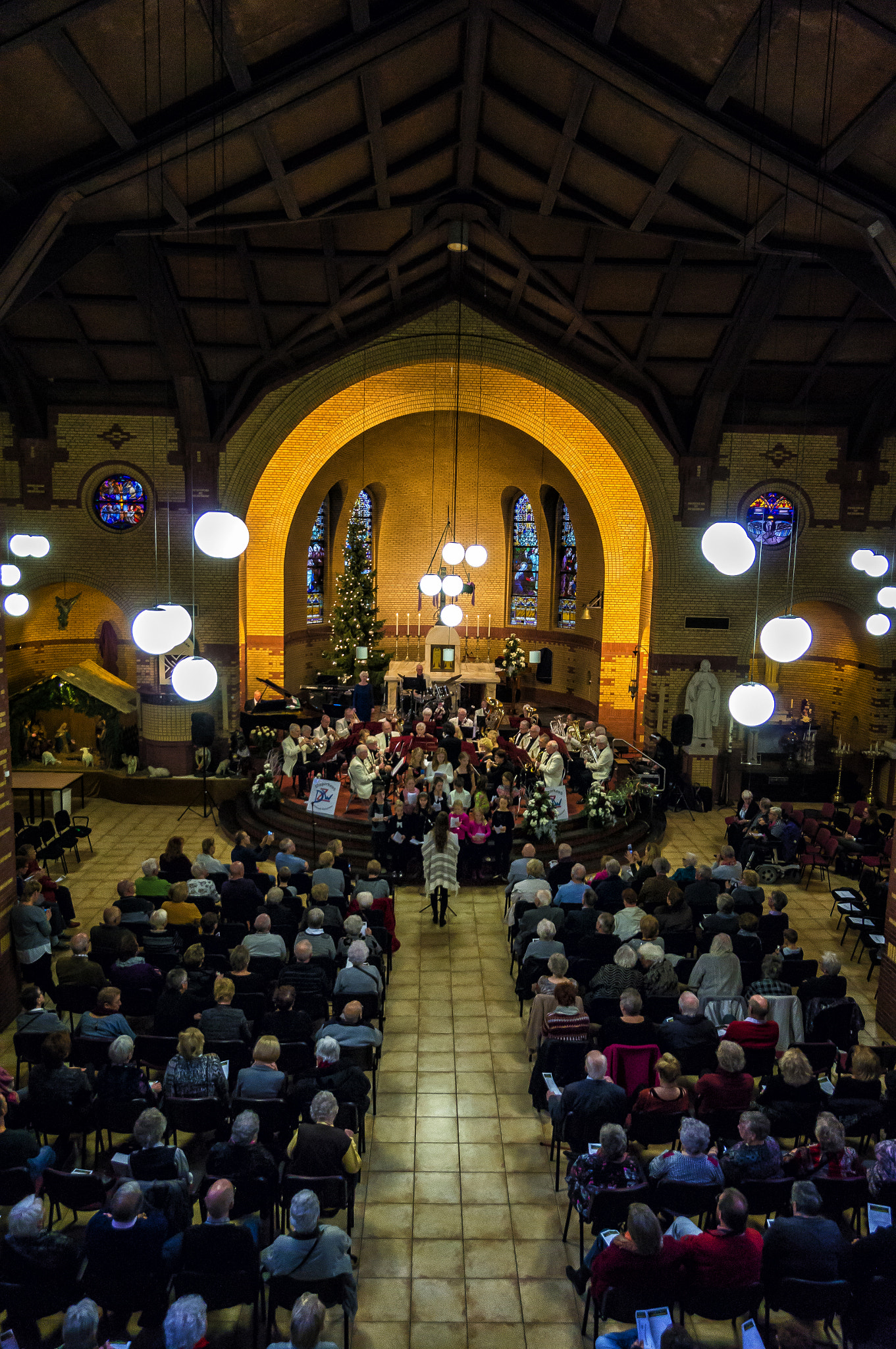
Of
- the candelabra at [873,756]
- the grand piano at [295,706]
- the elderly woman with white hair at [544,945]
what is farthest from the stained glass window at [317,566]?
the elderly woman with white hair at [544,945]

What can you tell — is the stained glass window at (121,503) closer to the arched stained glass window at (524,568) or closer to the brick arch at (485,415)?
the brick arch at (485,415)

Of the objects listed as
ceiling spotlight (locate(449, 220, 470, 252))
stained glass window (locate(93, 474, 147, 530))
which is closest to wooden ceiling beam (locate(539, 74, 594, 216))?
ceiling spotlight (locate(449, 220, 470, 252))

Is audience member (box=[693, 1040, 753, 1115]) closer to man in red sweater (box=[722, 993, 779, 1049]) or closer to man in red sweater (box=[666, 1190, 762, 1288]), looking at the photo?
man in red sweater (box=[722, 993, 779, 1049])

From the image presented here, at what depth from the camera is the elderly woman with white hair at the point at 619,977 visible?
8438 millimetres

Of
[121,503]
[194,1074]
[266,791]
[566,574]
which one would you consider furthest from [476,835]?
[566,574]

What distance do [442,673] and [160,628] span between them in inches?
534

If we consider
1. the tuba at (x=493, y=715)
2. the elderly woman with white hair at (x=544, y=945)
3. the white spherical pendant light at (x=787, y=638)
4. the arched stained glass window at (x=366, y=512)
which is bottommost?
the elderly woman with white hair at (x=544, y=945)

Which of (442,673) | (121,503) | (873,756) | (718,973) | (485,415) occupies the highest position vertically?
(485,415)

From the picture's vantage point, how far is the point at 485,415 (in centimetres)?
2106

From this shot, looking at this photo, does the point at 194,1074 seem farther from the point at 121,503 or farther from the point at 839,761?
the point at 839,761

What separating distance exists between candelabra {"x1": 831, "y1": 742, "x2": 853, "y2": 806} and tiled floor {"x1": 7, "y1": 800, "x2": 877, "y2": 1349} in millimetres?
6570

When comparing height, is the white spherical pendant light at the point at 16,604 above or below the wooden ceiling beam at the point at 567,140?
below

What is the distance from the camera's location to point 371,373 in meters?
18.8

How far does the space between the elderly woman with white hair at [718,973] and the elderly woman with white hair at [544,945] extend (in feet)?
4.03
